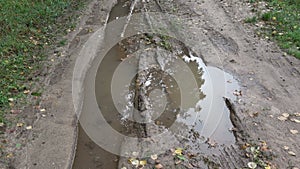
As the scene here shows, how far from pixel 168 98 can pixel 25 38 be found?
13.4 feet

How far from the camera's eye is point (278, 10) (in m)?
9.01

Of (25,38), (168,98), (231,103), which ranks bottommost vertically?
(231,103)

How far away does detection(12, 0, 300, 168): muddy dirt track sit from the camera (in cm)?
440

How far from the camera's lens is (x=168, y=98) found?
18.8 feet

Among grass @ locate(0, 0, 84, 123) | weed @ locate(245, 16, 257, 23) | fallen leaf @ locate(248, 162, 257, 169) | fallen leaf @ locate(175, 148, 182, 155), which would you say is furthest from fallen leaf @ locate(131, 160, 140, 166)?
weed @ locate(245, 16, 257, 23)

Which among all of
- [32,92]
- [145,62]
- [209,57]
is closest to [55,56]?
[32,92]

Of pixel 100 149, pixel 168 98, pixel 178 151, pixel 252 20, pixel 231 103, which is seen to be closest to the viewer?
pixel 178 151

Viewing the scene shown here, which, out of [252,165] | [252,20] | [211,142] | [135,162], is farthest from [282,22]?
[135,162]

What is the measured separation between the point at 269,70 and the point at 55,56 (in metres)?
4.76

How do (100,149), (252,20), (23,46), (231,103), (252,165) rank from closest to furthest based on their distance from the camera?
(252,165), (100,149), (231,103), (23,46), (252,20)

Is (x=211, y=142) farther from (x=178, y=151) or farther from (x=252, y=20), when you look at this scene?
(x=252, y=20)

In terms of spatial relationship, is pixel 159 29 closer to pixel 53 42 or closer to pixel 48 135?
pixel 53 42

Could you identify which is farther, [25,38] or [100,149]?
[25,38]

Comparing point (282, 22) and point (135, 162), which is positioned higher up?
point (135, 162)
